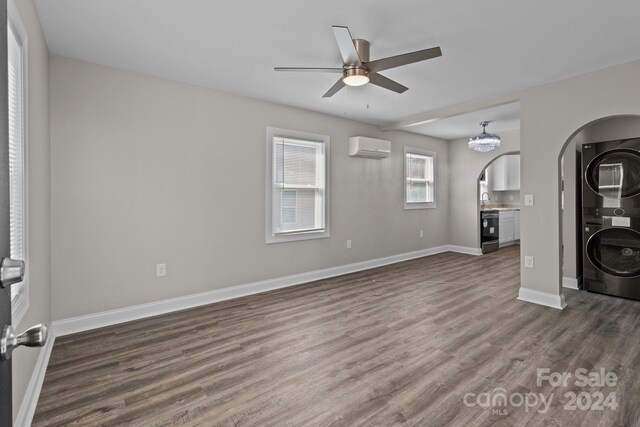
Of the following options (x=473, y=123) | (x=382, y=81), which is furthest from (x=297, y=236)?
(x=473, y=123)

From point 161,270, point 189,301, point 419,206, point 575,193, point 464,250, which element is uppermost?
point 575,193

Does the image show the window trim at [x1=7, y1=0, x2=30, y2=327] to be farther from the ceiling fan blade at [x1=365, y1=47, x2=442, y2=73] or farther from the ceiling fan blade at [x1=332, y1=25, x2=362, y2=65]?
the ceiling fan blade at [x1=365, y1=47, x2=442, y2=73]

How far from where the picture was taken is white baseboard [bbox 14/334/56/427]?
166 cm

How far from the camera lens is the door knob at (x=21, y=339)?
67 centimetres

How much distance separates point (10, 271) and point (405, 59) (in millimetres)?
2424

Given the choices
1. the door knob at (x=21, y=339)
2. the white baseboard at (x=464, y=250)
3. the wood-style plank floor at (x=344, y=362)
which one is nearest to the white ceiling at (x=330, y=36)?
the door knob at (x=21, y=339)

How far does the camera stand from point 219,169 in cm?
374

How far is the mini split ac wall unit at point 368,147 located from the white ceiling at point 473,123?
768 millimetres

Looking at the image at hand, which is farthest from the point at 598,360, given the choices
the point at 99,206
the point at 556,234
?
the point at 99,206

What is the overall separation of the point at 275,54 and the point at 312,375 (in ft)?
8.71

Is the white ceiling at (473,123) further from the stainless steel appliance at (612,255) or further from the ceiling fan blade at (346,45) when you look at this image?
the ceiling fan blade at (346,45)

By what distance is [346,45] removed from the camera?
87.3 inches

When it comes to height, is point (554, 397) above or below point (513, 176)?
below

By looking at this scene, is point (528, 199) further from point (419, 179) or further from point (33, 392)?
point (33, 392)
